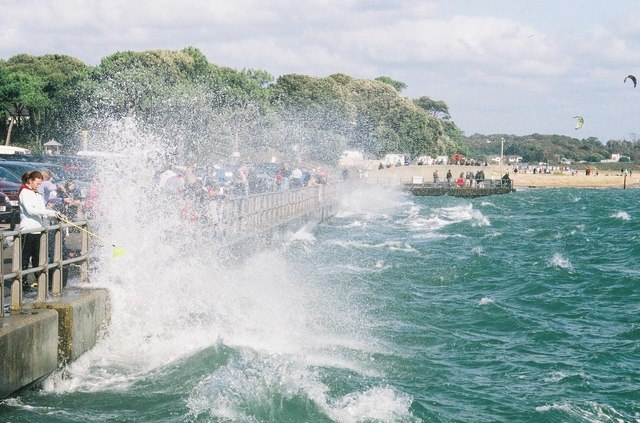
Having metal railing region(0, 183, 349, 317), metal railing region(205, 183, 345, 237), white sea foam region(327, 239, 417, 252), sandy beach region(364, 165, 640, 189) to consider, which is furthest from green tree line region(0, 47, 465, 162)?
white sea foam region(327, 239, 417, 252)

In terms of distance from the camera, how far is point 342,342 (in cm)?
1437

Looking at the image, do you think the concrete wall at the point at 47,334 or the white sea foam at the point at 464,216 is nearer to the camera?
the concrete wall at the point at 47,334

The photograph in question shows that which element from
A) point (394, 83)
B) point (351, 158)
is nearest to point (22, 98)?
point (351, 158)

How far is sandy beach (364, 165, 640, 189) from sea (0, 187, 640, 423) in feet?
211

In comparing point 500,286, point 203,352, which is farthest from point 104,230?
point 500,286

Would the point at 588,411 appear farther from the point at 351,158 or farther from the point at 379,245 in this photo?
the point at 351,158

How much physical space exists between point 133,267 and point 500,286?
36.2ft

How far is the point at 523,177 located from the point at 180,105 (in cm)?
6817

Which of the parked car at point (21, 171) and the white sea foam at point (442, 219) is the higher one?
the parked car at point (21, 171)

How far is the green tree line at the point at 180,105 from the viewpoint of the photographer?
6431cm

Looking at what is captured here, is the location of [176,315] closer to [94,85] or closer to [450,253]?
[450,253]

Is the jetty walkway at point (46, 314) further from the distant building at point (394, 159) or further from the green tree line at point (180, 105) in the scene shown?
the distant building at point (394, 159)

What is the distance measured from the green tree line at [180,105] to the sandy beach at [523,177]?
856 centimetres

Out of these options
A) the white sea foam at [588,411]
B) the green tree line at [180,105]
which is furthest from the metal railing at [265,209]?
the green tree line at [180,105]
